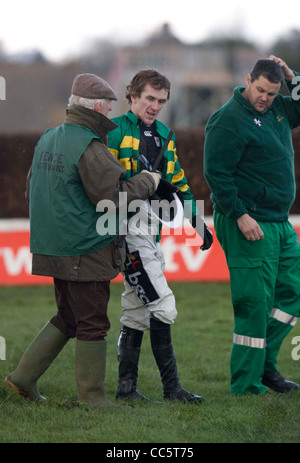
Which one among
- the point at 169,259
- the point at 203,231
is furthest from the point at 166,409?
the point at 169,259

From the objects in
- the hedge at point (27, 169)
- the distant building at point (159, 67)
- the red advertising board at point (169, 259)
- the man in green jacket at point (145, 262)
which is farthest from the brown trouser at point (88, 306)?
the distant building at point (159, 67)

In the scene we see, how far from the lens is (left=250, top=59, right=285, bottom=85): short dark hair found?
16.9 feet

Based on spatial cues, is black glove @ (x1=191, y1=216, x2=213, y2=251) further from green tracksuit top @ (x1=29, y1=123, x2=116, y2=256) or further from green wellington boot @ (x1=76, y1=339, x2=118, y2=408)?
green wellington boot @ (x1=76, y1=339, x2=118, y2=408)

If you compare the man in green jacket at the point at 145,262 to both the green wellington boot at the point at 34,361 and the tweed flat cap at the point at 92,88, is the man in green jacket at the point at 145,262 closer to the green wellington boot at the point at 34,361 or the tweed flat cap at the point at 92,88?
the tweed flat cap at the point at 92,88

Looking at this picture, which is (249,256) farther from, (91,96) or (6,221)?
(6,221)

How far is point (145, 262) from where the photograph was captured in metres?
4.97

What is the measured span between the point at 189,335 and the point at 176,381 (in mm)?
2728

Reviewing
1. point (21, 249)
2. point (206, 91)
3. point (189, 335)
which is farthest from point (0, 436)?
point (206, 91)

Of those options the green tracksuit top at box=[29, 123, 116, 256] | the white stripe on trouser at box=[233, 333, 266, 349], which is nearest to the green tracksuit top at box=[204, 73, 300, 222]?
the white stripe on trouser at box=[233, 333, 266, 349]

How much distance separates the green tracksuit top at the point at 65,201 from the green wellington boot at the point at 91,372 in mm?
562

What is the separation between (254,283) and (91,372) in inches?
49.8

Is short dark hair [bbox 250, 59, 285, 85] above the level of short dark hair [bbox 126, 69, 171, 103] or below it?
above

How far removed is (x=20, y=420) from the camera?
4.43 meters

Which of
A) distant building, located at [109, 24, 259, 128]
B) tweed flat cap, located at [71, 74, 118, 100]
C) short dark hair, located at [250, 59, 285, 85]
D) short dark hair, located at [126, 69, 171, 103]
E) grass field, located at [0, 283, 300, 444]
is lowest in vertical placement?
grass field, located at [0, 283, 300, 444]
